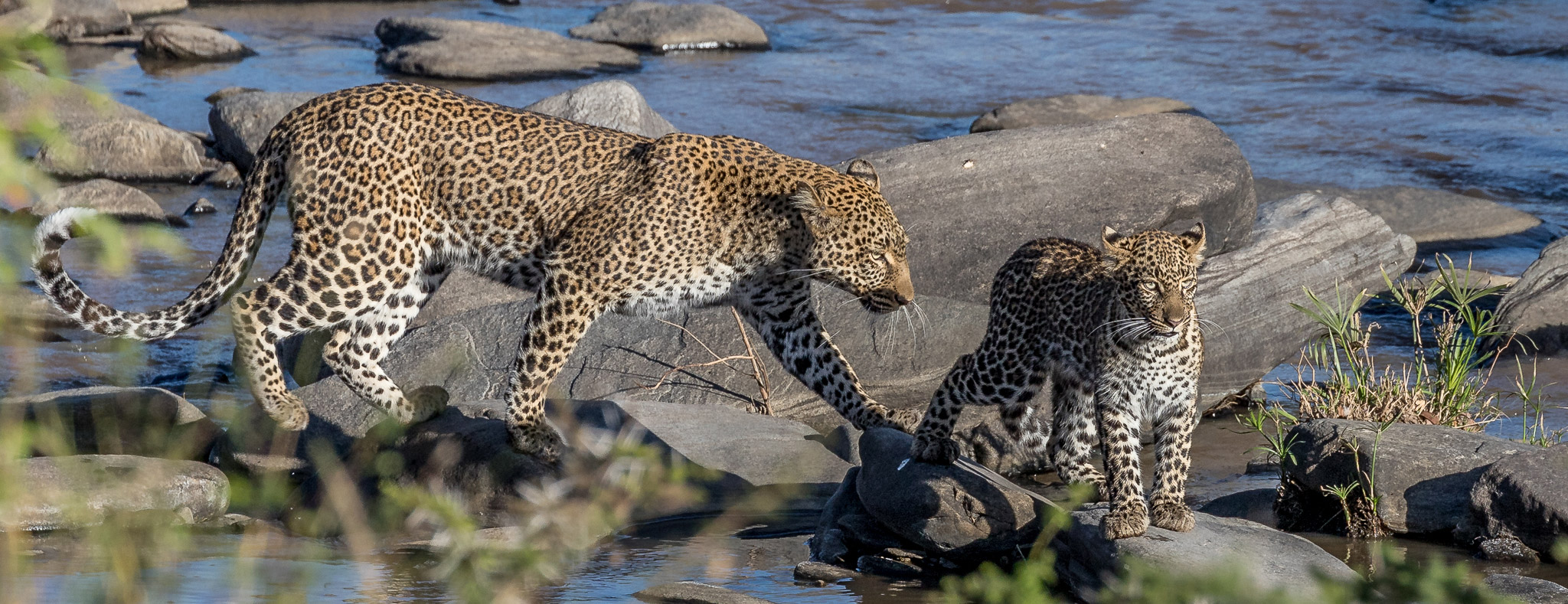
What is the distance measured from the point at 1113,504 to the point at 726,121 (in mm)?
13982

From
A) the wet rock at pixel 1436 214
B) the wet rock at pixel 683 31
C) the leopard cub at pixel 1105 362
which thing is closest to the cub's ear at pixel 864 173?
the leopard cub at pixel 1105 362

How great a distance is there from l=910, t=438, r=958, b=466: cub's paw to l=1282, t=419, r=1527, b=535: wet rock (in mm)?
1672

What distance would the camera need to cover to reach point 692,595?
6.84 m

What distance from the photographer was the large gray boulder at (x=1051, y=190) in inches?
447

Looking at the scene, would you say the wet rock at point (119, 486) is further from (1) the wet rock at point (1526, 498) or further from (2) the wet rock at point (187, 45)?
(2) the wet rock at point (187, 45)

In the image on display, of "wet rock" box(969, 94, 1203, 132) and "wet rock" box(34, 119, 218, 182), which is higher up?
"wet rock" box(969, 94, 1203, 132)

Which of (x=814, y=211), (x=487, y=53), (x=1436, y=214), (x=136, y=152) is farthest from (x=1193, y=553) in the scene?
(x=487, y=53)

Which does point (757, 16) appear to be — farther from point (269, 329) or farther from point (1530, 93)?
point (269, 329)

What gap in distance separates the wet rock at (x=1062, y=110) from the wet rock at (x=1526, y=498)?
1198cm

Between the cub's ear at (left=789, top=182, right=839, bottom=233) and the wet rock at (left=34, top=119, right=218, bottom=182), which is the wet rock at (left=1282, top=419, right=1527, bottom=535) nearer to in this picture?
the cub's ear at (left=789, top=182, right=839, bottom=233)

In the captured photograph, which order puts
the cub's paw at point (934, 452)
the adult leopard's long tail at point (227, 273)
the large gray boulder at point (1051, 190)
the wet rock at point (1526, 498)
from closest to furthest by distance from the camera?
the wet rock at point (1526, 498), the cub's paw at point (934, 452), the adult leopard's long tail at point (227, 273), the large gray boulder at point (1051, 190)

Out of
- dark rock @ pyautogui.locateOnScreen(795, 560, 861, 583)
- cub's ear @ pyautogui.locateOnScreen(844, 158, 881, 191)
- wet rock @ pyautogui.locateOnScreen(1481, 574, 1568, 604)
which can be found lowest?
dark rock @ pyautogui.locateOnScreen(795, 560, 861, 583)

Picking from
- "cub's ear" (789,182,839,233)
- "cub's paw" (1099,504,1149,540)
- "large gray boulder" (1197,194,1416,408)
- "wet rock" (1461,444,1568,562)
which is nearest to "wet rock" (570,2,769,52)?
"large gray boulder" (1197,194,1416,408)

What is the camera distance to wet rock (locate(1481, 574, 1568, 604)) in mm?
6711
